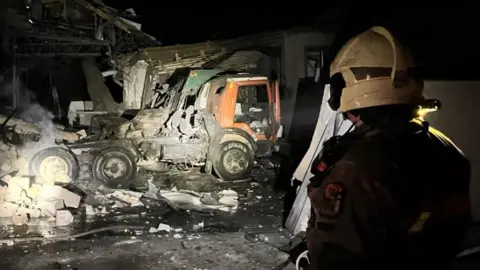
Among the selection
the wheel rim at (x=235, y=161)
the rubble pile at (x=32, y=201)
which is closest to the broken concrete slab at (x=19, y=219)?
the rubble pile at (x=32, y=201)

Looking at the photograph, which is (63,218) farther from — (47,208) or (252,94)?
(252,94)

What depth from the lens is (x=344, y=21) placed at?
17062 millimetres

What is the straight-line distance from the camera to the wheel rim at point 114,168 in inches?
423

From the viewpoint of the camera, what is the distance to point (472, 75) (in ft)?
22.6

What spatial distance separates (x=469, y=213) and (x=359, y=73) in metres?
0.65

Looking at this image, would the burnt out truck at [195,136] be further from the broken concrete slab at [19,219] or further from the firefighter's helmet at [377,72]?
the firefighter's helmet at [377,72]

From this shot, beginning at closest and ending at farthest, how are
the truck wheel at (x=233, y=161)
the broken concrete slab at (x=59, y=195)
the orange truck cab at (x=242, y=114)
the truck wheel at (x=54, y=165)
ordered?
the broken concrete slab at (x=59, y=195)
the truck wheel at (x=54, y=165)
the truck wheel at (x=233, y=161)
the orange truck cab at (x=242, y=114)

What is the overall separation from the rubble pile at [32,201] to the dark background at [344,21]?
19.4 feet

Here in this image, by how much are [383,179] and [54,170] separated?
31.9 feet

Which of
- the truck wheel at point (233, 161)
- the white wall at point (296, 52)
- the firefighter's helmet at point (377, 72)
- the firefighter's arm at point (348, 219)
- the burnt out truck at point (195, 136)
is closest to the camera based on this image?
the firefighter's arm at point (348, 219)

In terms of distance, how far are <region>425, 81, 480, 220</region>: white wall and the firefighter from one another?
451 cm

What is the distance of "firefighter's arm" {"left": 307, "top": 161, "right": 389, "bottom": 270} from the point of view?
5.49 feet

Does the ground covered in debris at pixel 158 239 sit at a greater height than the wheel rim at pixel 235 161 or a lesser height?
lesser

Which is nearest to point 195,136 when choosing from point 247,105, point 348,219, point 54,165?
point 247,105
